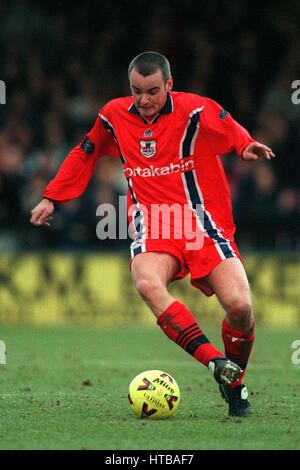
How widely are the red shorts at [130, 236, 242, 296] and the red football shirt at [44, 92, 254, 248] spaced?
6 centimetres

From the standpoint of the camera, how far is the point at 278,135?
14047 mm

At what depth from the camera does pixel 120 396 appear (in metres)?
6.58

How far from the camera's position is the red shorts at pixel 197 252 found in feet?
18.7

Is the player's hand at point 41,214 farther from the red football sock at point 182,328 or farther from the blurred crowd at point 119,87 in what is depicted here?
→ the blurred crowd at point 119,87

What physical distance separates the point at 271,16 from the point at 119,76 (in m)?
2.96

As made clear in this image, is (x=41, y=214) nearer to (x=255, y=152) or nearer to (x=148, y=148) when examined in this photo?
(x=148, y=148)

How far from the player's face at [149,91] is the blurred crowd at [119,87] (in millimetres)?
6845

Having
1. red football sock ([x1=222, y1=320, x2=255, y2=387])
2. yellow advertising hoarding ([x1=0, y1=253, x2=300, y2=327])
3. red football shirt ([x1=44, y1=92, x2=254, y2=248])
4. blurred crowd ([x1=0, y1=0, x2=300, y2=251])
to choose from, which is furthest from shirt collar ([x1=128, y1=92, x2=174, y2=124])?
yellow advertising hoarding ([x1=0, y1=253, x2=300, y2=327])

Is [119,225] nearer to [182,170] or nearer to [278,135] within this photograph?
[278,135]

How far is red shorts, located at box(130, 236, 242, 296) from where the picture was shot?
18.7ft

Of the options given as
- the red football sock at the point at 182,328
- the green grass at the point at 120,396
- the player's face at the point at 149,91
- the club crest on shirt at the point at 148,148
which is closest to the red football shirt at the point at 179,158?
the club crest on shirt at the point at 148,148

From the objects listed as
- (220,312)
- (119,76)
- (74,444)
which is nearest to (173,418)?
(74,444)

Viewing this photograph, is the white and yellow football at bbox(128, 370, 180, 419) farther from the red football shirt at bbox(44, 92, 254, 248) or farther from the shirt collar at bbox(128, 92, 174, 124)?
the shirt collar at bbox(128, 92, 174, 124)

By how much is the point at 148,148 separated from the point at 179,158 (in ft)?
0.72
